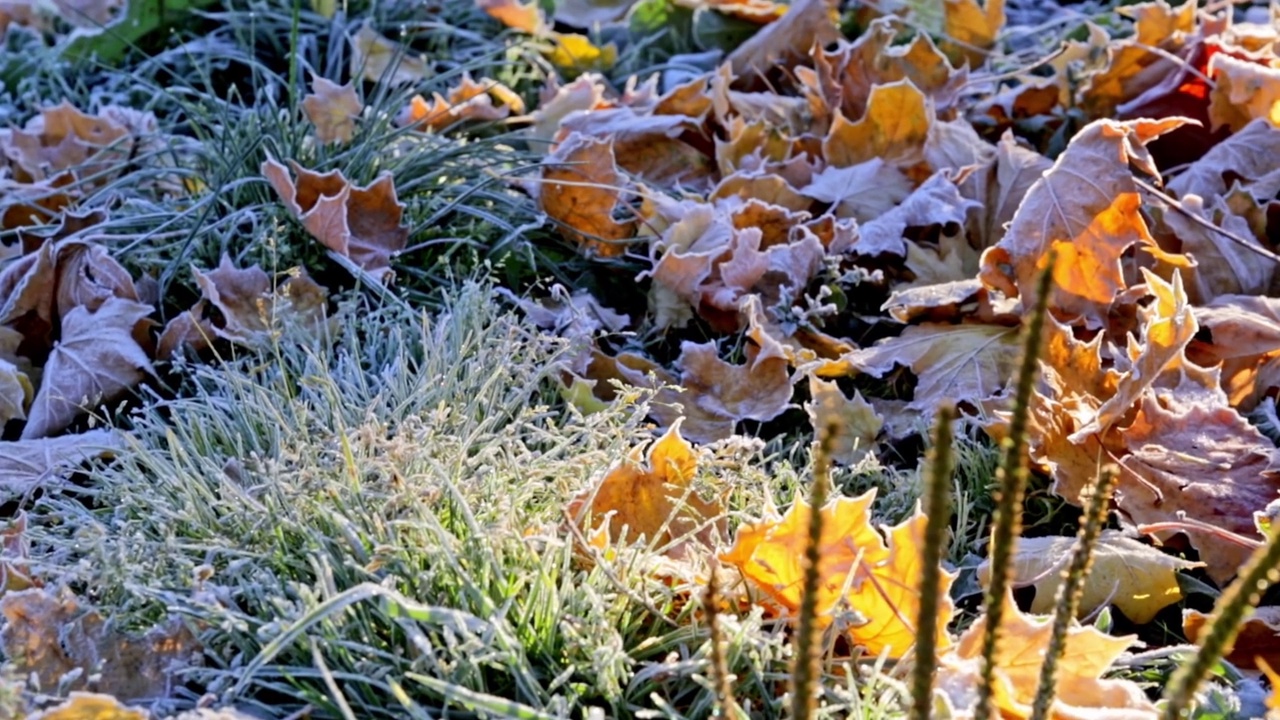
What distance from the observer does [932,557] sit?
99 cm

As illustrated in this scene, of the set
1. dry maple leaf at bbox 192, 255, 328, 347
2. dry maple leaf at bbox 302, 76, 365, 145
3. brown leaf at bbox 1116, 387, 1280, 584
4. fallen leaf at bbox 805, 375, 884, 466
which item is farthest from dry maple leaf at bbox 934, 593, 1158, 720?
dry maple leaf at bbox 302, 76, 365, 145

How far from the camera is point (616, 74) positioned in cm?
354

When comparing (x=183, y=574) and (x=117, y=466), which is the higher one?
(x=183, y=574)

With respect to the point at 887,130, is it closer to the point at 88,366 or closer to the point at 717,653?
the point at 88,366

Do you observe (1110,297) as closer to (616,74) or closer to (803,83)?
(803,83)

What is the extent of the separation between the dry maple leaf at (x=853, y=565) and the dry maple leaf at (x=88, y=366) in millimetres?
1171

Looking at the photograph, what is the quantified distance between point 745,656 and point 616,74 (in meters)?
2.29

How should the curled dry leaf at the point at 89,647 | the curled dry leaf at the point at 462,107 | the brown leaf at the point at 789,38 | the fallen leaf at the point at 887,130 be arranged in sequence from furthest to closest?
the brown leaf at the point at 789,38
the curled dry leaf at the point at 462,107
the fallen leaf at the point at 887,130
the curled dry leaf at the point at 89,647

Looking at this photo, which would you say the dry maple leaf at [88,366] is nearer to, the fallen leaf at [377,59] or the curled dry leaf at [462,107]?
the curled dry leaf at [462,107]

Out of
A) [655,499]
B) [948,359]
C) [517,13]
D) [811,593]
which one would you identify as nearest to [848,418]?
[948,359]

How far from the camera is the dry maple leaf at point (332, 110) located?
274 cm

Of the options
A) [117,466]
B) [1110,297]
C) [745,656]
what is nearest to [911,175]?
[1110,297]

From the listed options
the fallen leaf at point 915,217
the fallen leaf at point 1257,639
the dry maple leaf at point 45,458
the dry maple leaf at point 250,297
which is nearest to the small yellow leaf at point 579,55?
the fallen leaf at point 915,217

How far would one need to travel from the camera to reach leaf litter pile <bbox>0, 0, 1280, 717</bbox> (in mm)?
1590
